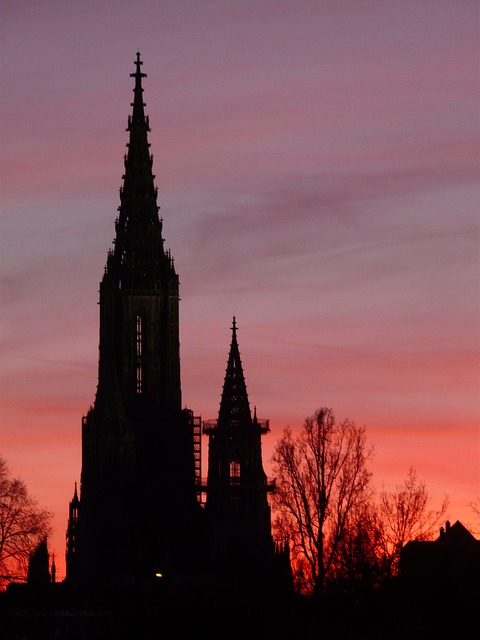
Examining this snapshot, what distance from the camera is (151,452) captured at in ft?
562

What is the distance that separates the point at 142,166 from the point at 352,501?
272ft

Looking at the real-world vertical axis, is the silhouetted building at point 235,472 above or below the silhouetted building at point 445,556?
above

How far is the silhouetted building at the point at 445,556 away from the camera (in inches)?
4301

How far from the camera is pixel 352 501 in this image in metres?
107

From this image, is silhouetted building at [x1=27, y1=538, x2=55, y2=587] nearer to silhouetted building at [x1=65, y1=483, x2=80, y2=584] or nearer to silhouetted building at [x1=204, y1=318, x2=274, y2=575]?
silhouetted building at [x1=65, y1=483, x2=80, y2=584]

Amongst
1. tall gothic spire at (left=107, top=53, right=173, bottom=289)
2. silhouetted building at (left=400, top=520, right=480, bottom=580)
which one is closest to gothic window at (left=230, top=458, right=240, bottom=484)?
silhouetted building at (left=400, top=520, right=480, bottom=580)

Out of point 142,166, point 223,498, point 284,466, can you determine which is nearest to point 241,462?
point 223,498

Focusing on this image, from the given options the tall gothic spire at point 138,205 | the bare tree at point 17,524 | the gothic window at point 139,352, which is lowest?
the bare tree at point 17,524

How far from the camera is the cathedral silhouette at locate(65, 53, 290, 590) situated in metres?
159

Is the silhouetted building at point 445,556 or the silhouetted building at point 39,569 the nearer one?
the silhouetted building at point 445,556

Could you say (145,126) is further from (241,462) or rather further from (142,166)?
(241,462)

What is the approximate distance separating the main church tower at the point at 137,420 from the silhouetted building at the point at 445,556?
1817cm

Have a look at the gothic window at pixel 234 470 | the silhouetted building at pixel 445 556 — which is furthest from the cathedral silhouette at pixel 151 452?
the silhouetted building at pixel 445 556

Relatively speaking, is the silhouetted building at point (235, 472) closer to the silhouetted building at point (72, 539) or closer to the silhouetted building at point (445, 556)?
the silhouetted building at point (72, 539)
